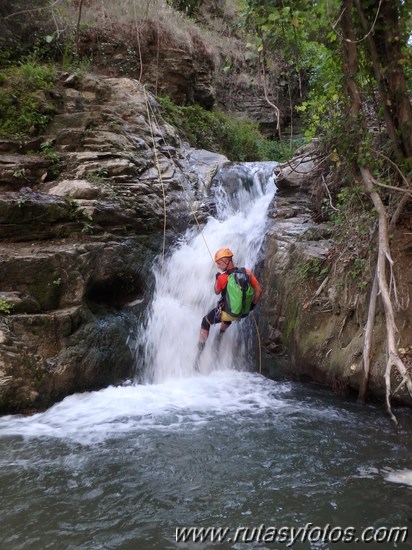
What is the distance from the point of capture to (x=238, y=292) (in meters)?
6.32

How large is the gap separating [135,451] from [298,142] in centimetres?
1255

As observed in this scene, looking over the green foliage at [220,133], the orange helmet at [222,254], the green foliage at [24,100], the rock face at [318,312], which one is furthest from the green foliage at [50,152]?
the rock face at [318,312]

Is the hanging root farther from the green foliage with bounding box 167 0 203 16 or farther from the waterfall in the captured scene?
the green foliage with bounding box 167 0 203 16

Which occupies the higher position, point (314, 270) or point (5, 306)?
point (314, 270)

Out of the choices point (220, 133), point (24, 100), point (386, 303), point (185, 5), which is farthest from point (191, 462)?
point (185, 5)

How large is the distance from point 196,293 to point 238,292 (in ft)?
4.64

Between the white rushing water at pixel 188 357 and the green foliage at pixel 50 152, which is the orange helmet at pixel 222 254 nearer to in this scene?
the white rushing water at pixel 188 357

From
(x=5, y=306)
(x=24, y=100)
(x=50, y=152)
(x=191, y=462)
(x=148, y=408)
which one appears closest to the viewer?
(x=191, y=462)

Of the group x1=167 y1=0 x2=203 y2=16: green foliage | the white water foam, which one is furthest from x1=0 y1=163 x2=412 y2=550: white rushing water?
x1=167 y1=0 x2=203 y2=16: green foliage

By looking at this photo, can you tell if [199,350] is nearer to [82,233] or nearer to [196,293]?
[196,293]

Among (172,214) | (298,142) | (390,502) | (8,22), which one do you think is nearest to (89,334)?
(172,214)

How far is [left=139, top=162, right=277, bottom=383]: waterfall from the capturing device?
22.6ft

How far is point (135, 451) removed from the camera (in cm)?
414

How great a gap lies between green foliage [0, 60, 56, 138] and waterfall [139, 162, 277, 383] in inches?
131
